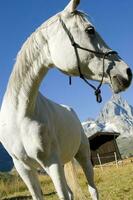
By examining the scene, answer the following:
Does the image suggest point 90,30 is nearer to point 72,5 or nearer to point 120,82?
point 72,5

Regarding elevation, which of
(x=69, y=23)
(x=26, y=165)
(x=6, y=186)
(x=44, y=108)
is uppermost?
(x=69, y=23)

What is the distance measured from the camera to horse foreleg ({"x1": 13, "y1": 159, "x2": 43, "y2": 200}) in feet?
17.1

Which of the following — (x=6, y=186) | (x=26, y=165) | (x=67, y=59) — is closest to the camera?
(x=67, y=59)

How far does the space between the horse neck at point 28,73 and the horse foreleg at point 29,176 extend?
750 mm

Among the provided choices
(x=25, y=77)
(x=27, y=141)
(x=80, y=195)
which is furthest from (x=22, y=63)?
(x=80, y=195)

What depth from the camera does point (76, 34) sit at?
436 cm

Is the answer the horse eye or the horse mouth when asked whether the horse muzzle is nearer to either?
the horse mouth

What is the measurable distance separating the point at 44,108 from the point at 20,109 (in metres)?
0.39

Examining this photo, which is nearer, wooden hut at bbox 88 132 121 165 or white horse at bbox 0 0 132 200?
white horse at bbox 0 0 132 200

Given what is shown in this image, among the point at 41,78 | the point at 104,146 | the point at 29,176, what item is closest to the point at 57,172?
the point at 29,176

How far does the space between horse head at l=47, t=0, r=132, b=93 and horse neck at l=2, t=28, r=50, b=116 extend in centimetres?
23

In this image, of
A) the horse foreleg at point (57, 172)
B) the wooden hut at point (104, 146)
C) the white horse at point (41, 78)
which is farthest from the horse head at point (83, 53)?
the wooden hut at point (104, 146)

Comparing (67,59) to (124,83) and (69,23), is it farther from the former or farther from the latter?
(124,83)

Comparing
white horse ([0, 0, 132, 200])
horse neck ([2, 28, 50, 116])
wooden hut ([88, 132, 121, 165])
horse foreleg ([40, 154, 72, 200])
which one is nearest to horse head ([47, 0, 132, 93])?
white horse ([0, 0, 132, 200])
